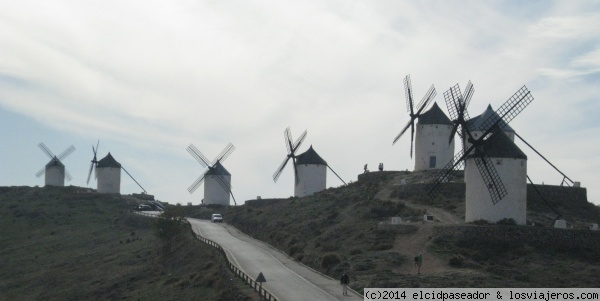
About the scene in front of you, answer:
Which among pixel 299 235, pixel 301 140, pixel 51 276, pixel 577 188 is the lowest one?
pixel 51 276

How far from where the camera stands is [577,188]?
223ft

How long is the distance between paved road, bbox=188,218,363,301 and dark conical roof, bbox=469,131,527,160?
49.9ft

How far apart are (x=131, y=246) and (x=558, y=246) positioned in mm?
41210

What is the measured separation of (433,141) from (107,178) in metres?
57.0

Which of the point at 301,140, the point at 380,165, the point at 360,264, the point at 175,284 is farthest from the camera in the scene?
the point at 301,140

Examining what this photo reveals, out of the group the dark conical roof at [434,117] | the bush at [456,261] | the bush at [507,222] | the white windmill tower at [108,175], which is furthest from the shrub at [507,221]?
the white windmill tower at [108,175]

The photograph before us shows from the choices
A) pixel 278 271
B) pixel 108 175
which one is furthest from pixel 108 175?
pixel 278 271

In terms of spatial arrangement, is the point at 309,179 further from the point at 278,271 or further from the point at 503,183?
the point at 278,271

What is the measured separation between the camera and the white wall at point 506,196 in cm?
5522

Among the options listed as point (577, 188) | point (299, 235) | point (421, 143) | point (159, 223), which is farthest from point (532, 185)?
point (159, 223)

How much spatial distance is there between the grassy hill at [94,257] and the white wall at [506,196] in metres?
18.1

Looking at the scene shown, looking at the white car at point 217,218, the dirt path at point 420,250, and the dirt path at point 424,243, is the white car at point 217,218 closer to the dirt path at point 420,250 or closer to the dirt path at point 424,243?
the dirt path at point 424,243

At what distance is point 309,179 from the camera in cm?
9575

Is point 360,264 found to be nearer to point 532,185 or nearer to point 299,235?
point 299,235
